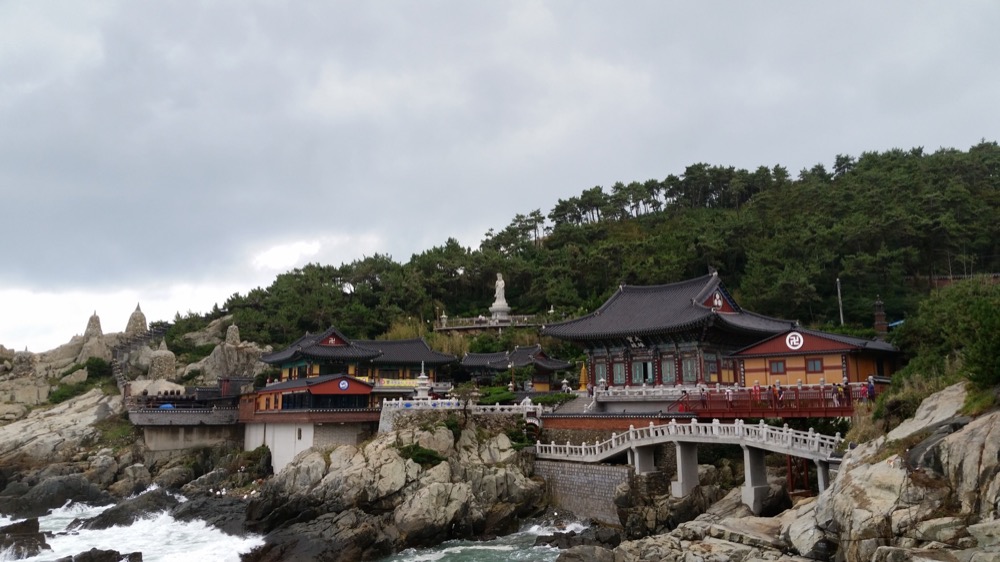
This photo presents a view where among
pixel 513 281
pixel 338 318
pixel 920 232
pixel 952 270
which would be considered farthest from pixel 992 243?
pixel 338 318

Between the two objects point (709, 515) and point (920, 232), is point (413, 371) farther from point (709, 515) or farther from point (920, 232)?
point (920, 232)

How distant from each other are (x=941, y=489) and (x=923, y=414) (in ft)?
18.0

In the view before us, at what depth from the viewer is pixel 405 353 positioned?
55938 mm

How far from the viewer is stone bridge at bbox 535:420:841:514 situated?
84.5 ft

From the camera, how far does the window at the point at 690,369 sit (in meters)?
40.0

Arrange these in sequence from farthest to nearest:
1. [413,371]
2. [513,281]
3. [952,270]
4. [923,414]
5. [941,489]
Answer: [513,281], [952,270], [413,371], [923,414], [941,489]

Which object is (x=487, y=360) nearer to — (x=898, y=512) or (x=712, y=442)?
(x=712, y=442)

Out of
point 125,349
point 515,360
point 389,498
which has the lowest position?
point 389,498

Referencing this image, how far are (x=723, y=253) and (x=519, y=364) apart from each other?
87.0 feet

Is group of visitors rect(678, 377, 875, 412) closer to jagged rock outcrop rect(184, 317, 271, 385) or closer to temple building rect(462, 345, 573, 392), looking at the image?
temple building rect(462, 345, 573, 392)

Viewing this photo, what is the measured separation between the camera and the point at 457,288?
271ft

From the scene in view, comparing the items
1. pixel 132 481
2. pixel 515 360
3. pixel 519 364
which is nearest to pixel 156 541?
pixel 132 481

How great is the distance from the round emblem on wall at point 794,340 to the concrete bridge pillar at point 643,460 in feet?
35.8

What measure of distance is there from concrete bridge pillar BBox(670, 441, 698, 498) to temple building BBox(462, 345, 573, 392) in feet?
67.7
